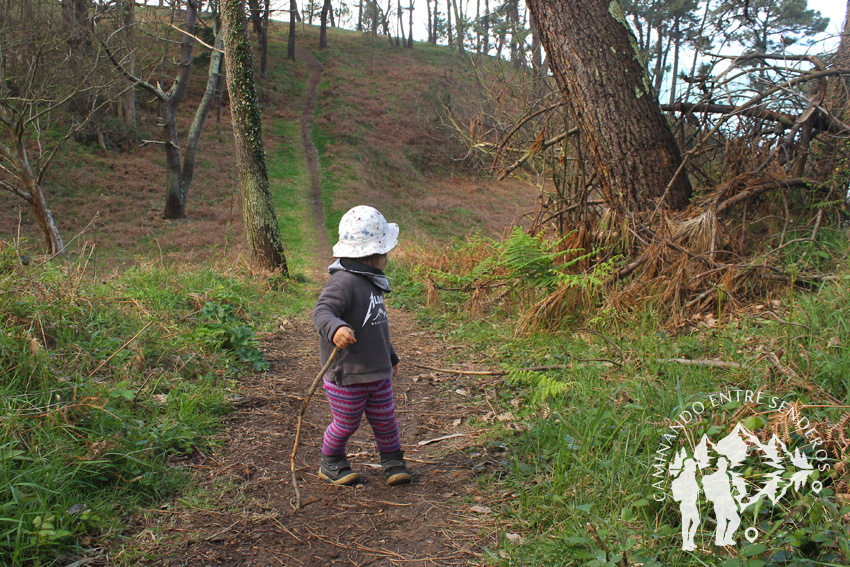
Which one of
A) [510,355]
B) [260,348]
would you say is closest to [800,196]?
[510,355]

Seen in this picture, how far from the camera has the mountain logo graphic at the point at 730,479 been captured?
212 centimetres

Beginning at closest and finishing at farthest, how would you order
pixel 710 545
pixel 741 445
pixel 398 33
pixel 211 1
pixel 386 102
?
1. pixel 710 545
2. pixel 741 445
3. pixel 211 1
4. pixel 386 102
5. pixel 398 33

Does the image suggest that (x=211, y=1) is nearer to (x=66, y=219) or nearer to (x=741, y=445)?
(x=66, y=219)

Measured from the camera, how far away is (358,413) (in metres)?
3.34

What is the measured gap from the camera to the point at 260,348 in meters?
5.91

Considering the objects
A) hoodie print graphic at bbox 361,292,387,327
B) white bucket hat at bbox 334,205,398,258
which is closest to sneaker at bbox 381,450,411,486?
hoodie print graphic at bbox 361,292,387,327

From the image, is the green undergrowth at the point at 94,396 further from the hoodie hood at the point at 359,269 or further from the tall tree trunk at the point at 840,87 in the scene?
the tall tree trunk at the point at 840,87

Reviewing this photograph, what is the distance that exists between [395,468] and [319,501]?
507 millimetres

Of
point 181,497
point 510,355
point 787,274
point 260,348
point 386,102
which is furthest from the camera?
point 386,102

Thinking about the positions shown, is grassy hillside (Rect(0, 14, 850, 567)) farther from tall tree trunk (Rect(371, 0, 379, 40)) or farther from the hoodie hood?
tall tree trunk (Rect(371, 0, 379, 40))

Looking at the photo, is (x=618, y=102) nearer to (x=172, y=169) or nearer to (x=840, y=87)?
(x=840, y=87)

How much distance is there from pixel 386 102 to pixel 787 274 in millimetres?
39951

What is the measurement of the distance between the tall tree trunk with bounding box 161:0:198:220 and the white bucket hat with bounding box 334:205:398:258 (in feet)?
53.4

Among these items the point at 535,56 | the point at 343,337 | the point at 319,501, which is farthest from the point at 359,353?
the point at 535,56
